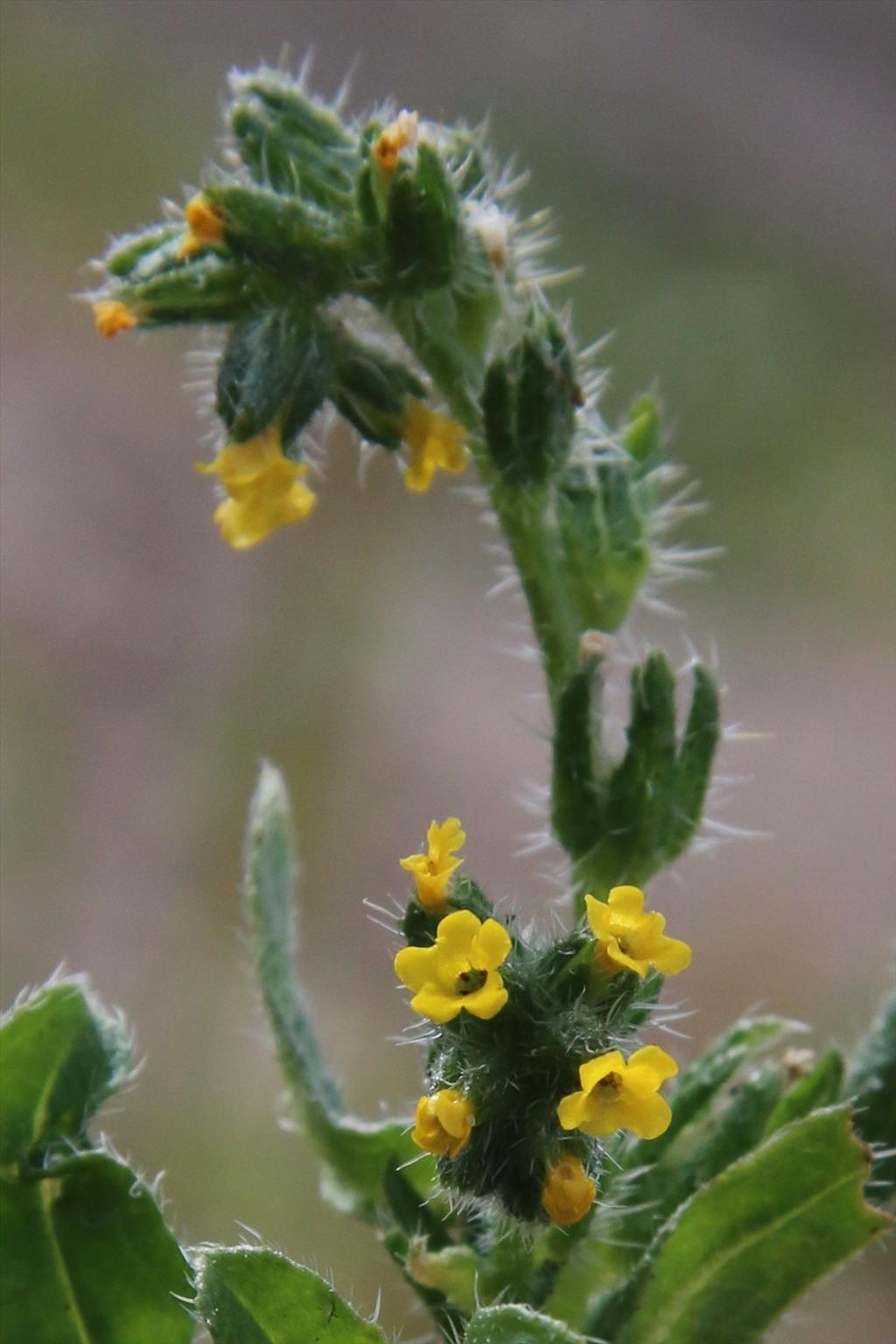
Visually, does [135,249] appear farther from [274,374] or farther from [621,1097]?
[621,1097]

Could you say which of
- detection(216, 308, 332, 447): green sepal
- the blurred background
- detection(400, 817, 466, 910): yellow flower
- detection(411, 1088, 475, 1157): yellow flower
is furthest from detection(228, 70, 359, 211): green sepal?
the blurred background

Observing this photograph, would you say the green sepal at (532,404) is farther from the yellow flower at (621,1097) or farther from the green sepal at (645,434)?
the yellow flower at (621,1097)

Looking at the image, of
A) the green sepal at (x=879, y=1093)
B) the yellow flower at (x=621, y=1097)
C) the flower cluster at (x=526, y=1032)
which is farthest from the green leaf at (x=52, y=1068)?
the green sepal at (x=879, y=1093)

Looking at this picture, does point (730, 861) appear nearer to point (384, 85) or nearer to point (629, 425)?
point (629, 425)

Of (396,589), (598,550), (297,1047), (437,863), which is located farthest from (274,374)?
(396,589)

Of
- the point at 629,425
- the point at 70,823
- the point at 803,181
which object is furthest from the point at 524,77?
the point at 629,425

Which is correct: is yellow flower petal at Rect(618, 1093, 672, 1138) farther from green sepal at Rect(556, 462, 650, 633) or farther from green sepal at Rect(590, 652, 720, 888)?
green sepal at Rect(556, 462, 650, 633)
